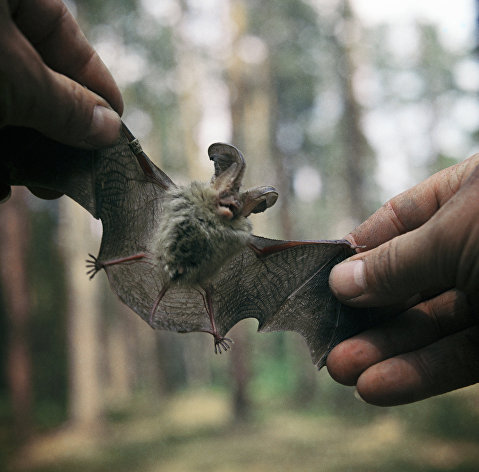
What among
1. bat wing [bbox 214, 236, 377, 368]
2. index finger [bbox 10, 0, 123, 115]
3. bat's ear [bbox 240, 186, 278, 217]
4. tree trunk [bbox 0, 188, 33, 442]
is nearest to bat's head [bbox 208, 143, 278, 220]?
bat's ear [bbox 240, 186, 278, 217]

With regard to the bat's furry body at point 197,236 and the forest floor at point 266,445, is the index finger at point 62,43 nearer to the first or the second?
the bat's furry body at point 197,236

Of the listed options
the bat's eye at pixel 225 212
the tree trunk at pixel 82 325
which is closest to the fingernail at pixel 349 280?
the bat's eye at pixel 225 212

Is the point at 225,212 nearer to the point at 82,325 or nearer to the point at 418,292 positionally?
the point at 418,292

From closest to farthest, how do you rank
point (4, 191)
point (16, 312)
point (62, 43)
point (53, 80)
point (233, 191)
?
1. point (53, 80)
2. point (62, 43)
3. point (4, 191)
4. point (233, 191)
5. point (16, 312)

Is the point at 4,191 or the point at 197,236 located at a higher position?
the point at 4,191

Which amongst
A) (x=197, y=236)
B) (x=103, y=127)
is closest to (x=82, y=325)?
(x=197, y=236)

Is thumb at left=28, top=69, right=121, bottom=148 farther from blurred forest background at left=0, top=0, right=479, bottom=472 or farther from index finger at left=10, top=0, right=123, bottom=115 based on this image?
blurred forest background at left=0, top=0, right=479, bottom=472
